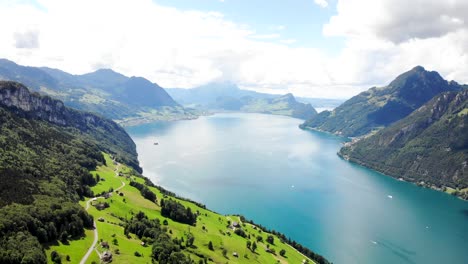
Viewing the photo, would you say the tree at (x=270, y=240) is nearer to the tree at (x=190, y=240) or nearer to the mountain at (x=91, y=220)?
the mountain at (x=91, y=220)

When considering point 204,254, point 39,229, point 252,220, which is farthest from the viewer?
point 252,220

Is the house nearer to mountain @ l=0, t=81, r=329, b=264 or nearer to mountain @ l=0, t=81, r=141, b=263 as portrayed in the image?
mountain @ l=0, t=81, r=329, b=264

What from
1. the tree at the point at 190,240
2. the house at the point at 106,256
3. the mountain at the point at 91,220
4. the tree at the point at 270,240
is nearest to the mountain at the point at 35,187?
the mountain at the point at 91,220

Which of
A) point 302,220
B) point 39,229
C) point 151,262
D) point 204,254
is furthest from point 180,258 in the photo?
point 302,220

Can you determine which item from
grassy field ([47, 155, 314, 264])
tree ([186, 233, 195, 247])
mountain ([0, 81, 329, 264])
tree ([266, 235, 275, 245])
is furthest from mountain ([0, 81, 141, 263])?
tree ([266, 235, 275, 245])

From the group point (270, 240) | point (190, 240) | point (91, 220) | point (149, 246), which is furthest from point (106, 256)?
point (270, 240)

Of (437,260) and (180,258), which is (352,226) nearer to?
(437,260)
